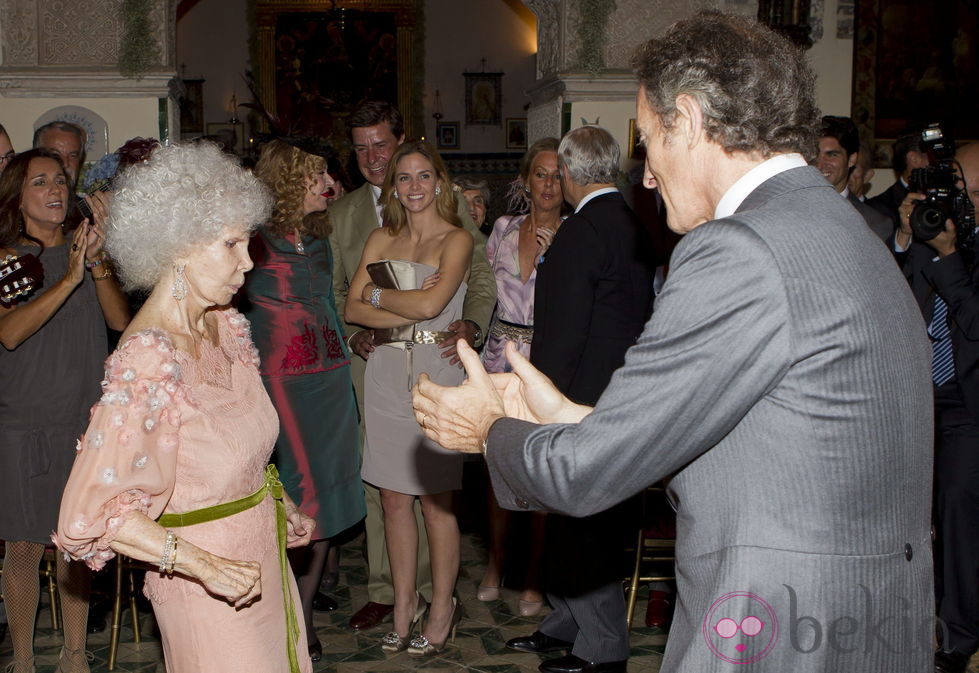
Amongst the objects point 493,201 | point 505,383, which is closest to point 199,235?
point 505,383

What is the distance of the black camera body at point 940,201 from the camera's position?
157 inches

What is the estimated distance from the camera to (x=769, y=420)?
157 centimetres

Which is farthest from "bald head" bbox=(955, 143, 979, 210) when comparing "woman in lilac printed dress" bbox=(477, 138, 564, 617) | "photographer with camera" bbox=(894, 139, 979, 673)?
"woman in lilac printed dress" bbox=(477, 138, 564, 617)

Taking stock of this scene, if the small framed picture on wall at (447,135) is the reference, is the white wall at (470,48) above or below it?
above

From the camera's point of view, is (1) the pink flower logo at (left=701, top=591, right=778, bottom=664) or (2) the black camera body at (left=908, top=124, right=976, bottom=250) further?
(2) the black camera body at (left=908, top=124, right=976, bottom=250)

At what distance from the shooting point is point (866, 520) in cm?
158

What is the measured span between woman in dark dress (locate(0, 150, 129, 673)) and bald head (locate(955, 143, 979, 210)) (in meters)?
3.70

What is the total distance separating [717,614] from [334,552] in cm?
394

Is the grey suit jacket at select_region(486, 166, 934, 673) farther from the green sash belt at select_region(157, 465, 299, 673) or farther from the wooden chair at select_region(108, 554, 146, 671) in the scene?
the wooden chair at select_region(108, 554, 146, 671)

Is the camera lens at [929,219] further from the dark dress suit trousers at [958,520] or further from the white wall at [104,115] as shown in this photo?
the white wall at [104,115]

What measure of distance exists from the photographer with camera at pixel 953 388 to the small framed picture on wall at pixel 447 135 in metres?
13.1

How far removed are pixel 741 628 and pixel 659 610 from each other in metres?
3.25

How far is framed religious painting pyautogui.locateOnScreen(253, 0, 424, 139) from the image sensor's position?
17.0 meters

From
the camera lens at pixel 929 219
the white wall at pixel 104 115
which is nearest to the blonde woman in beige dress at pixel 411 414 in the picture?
the camera lens at pixel 929 219
